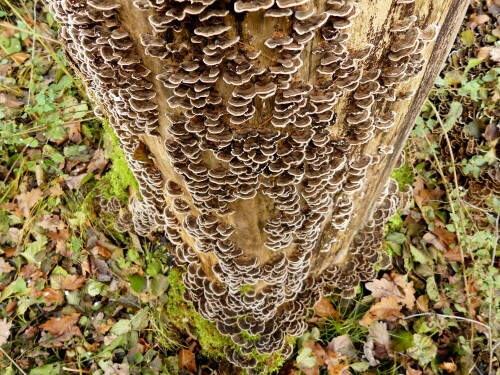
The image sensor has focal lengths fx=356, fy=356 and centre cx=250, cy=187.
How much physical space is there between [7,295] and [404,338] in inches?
208

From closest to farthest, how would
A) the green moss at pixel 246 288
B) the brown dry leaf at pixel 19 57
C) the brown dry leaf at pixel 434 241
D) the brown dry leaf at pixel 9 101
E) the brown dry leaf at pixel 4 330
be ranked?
the green moss at pixel 246 288 → the brown dry leaf at pixel 4 330 → the brown dry leaf at pixel 434 241 → the brown dry leaf at pixel 9 101 → the brown dry leaf at pixel 19 57

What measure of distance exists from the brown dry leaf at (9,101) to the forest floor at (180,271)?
0.15 ft

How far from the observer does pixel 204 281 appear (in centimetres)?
365

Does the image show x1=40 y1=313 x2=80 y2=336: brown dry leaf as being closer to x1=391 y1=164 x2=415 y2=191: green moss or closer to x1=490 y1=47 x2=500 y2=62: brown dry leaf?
x1=391 y1=164 x2=415 y2=191: green moss

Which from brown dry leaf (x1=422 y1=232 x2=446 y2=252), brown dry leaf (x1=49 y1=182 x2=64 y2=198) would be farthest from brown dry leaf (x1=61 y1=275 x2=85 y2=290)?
brown dry leaf (x1=422 y1=232 x2=446 y2=252)

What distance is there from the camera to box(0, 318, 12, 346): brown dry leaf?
4590 millimetres

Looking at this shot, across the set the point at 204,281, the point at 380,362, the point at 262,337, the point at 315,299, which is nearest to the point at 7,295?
the point at 204,281

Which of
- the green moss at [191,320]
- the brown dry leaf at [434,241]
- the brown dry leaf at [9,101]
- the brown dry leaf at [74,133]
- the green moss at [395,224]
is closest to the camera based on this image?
the green moss at [191,320]

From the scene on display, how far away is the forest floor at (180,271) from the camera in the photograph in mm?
4449

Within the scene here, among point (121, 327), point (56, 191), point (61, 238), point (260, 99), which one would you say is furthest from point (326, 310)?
point (56, 191)

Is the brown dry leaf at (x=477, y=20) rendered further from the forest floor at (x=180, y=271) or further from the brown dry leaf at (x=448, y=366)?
the brown dry leaf at (x=448, y=366)

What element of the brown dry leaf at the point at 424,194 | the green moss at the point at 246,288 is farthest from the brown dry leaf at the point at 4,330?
the brown dry leaf at the point at 424,194

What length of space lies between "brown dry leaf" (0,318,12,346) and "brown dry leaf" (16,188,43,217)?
1.60 metres

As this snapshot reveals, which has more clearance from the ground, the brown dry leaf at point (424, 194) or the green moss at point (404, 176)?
the green moss at point (404, 176)
